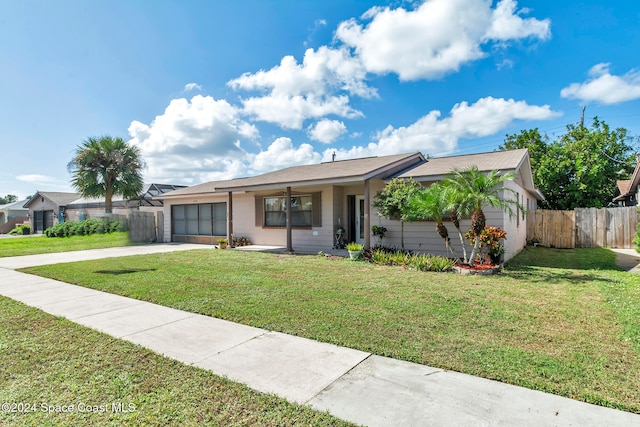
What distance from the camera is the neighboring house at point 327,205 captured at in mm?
10500

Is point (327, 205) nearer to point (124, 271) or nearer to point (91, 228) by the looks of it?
point (124, 271)

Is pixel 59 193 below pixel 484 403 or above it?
above

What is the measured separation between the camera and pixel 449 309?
5.16 metres

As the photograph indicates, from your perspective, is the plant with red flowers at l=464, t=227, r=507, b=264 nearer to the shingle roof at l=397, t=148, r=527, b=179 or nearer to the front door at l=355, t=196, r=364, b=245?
the shingle roof at l=397, t=148, r=527, b=179

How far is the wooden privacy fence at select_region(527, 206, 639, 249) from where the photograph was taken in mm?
13805

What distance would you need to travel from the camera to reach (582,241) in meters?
14.6

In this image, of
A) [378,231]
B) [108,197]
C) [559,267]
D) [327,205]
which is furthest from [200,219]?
[559,267]

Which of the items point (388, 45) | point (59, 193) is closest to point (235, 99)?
point (388, 45)

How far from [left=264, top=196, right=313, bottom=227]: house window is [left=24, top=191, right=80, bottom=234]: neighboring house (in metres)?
25.0

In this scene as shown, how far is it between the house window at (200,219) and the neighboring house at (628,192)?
19566 millimetres

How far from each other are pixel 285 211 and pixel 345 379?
36.9 feet

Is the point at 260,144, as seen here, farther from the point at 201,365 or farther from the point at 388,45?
the point at 201,365

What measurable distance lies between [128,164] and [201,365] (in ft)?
71.5

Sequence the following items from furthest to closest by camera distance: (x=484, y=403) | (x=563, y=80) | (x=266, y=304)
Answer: (x=563, y=80) → (x=266, y=304) → (x=484, y=403)
